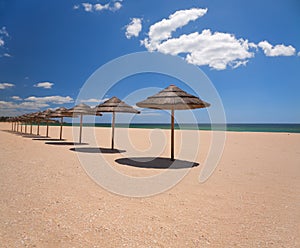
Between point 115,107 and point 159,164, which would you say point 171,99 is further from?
point 115,107

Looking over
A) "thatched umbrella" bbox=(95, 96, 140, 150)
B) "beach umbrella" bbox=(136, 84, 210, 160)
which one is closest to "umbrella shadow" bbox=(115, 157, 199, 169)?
"beach umbrella" bbox=(136, 84, 210, 160)

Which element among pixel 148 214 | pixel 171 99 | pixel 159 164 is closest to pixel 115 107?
pixel 171 99

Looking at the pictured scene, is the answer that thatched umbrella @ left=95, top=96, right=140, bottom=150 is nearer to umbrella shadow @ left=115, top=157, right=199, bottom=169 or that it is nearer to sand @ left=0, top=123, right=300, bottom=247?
umbrella shadow @ left=115, top=157, right=199, bottom=169

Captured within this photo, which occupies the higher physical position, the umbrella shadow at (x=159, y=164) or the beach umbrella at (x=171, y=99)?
the beach umbrella at (x=171, y=99)

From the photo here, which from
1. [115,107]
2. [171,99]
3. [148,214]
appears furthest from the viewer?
[115,107]

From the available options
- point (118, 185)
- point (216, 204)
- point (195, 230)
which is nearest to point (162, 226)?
point (195, 230)

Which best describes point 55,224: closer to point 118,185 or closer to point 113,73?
point 118,185

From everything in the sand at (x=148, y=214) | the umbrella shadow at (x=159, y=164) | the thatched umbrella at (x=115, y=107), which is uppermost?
the thatched umbrella at (x=115, y=107)

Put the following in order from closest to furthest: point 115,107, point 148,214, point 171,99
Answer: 1. point 148,214
2. point 171,99
3. point 115,107

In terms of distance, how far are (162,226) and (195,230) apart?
1.11 ft

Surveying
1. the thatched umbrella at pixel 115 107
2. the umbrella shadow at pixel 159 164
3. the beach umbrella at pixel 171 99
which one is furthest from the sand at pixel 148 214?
the thatched umbrella at pixel 115 107

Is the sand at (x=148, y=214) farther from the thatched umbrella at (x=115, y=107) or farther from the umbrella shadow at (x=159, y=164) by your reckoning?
the thatched umbrella at (x=115, y=107)

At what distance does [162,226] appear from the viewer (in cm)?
229

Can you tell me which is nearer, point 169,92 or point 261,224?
point 261,224
